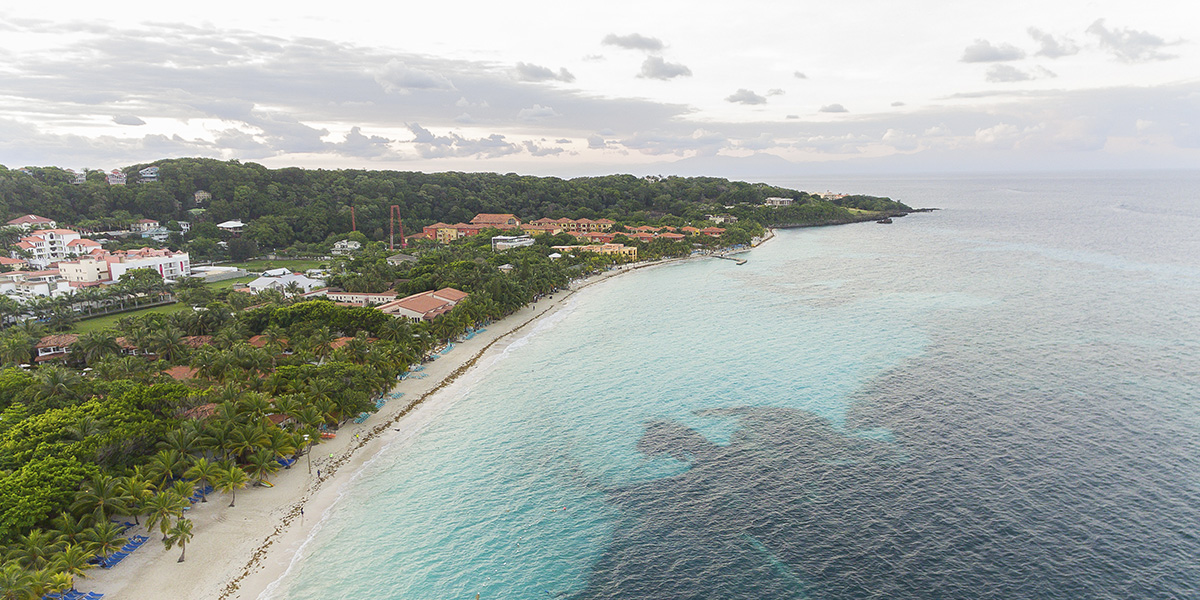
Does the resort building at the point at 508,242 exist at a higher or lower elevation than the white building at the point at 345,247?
higher

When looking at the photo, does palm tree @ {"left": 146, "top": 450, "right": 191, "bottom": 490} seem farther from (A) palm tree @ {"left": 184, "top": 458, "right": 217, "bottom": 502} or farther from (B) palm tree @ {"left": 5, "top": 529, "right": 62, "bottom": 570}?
(B) palm tree @ {"left": 5, "top": 529, "right": 62, "bottom": 570}

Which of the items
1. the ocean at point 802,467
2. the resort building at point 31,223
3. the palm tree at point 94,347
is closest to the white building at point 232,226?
the resort building at point 31,223

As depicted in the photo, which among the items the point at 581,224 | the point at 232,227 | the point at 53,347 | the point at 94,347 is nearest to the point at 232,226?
the point at 232,227

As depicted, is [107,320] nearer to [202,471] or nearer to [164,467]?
[164,467]

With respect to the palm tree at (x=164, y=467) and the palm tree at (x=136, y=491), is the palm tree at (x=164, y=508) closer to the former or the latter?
the palm tree at (x=136, y=491)

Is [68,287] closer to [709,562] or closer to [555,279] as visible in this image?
[555,279]

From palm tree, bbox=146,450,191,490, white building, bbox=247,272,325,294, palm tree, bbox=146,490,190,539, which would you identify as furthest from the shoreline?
white building, bbox=247,272,325,294

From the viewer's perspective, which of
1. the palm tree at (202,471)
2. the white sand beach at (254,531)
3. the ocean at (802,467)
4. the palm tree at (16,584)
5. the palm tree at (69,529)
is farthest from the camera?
the palm tree at (202,471)
